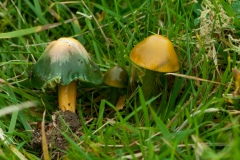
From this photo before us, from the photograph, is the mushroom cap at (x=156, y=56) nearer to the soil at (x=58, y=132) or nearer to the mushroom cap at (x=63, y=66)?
the mushroom cap at (x=63, y=66)

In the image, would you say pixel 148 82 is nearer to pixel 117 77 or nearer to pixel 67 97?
pixel 117 77

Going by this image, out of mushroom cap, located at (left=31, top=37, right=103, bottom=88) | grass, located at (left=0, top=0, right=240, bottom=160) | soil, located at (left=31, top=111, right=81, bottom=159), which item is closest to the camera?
grass, located at (left=0, top=0, right=240, bottom=160)

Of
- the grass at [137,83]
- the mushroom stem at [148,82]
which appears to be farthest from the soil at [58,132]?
the mushroom stem at [148,82]

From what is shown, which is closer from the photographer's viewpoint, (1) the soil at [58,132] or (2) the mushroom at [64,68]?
(1) the soil at [58,132]

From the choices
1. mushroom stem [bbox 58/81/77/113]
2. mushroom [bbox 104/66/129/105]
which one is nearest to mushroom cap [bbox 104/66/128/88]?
mushroom [bbox 104/66/129/105]

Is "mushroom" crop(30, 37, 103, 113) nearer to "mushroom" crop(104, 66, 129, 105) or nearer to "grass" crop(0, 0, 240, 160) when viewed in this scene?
"mushroom" crop(104, 66, 129, 105)

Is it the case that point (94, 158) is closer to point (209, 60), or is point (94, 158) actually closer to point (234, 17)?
point (209, 60)
